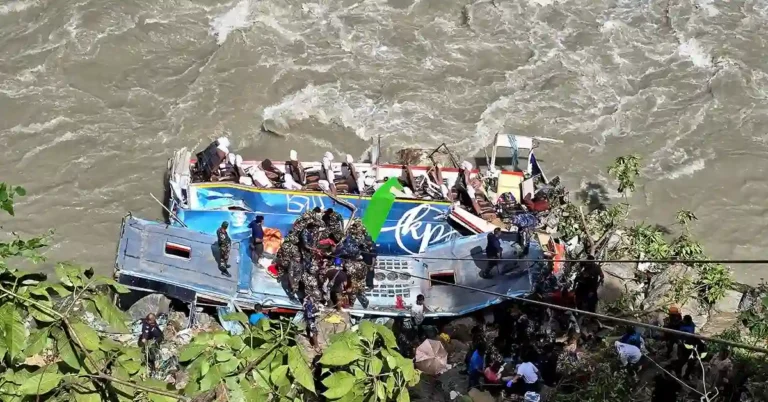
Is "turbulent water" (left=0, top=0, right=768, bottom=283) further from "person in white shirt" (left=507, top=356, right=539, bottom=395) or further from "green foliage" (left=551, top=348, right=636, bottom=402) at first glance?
"person in white shirt" (left=507, top=356, right=539, bottom=395)

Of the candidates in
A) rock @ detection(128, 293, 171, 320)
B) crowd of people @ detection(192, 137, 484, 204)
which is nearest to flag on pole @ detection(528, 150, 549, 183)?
crowd of people @ detection(192, 137, 484, 204)

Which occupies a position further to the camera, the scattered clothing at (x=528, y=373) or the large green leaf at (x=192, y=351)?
the scattered clothing at (x=528, y=373)

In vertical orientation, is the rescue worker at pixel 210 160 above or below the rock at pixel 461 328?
above

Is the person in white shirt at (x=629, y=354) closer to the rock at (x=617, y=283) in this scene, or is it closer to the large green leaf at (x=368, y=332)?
the rock at (x=617, y=283)

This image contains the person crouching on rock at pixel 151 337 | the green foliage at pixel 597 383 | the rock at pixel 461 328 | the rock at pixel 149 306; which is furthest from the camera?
the rock at pixel 461 328

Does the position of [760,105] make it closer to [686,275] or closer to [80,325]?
[686,275]

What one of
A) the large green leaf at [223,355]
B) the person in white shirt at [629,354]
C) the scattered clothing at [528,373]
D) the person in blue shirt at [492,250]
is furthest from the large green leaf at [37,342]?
the person in blue shirt at [492,250]

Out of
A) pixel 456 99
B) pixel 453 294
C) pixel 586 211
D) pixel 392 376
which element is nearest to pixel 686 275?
pixel 586 211

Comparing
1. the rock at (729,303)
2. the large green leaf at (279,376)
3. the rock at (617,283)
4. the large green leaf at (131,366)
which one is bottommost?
the rock at (729,303)
